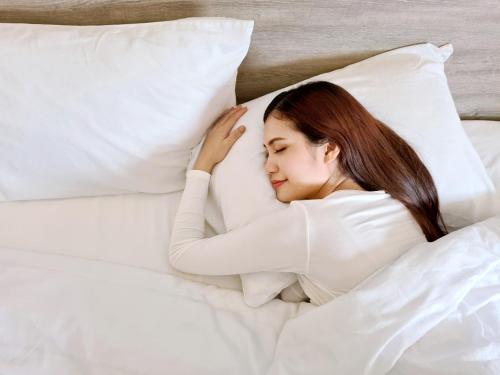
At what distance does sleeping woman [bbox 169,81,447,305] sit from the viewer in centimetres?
83

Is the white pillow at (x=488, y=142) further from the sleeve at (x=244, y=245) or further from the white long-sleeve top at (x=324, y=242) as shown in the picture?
the sleeve at (x=244, y=245)

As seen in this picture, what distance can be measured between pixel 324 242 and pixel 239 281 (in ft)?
0.85

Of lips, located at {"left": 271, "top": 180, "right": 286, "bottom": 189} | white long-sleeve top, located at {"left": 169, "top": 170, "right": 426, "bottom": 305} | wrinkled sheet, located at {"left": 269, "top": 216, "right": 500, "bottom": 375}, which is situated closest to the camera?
wrinkled sheet, located at {"left": 269, "top": 216, "right": 500, "bottom": 375}

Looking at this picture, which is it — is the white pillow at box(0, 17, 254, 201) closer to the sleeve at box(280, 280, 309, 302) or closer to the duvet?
the duvet

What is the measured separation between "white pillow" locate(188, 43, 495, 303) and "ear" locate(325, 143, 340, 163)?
138 millimetres

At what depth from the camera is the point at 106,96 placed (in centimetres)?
100

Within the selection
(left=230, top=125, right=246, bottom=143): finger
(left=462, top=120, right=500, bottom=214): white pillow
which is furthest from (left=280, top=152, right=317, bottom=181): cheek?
(left=462, top=120, right=500, bottom=214): white pillow

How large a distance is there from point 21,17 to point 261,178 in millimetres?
750

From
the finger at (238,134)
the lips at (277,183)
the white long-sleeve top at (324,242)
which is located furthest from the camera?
the finger at (238,134)

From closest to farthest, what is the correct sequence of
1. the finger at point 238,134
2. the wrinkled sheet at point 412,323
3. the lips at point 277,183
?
the wrinkled sheet at point 412,323
the lips at point 277,183
the finger at point 238,134

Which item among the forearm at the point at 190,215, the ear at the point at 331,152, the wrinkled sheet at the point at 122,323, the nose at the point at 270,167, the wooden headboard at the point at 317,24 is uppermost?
the wooden headboard at the point at 317,24

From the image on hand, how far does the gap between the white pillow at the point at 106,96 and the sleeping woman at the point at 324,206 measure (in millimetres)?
158

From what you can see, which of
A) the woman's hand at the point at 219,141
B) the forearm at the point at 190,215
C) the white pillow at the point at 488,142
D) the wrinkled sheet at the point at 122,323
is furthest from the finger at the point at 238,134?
the white pillow at the point at 488,142

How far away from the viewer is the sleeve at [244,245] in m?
0.83
